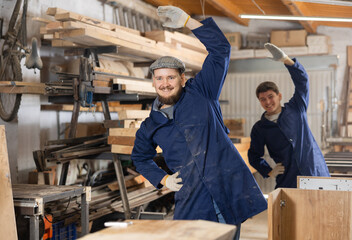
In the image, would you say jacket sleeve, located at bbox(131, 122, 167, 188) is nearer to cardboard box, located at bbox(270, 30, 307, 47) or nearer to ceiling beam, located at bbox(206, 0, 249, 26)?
ceiling beam, located at bbox(206, 0, 249, 26)

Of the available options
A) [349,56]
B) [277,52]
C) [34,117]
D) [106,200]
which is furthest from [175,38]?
[349,56]

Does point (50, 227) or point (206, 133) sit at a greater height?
point (206, 133)

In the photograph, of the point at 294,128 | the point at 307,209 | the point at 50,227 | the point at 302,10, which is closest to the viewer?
the point at 307,209

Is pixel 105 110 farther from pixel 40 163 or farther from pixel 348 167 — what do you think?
pixel 348 167

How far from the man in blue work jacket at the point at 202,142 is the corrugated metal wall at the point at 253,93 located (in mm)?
5705

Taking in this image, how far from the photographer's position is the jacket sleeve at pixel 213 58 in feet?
8.81

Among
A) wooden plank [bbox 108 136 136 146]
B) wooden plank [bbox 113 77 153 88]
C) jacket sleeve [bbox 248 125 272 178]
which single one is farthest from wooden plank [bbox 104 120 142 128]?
jacket sleeve [bbox 248 125 272 178]

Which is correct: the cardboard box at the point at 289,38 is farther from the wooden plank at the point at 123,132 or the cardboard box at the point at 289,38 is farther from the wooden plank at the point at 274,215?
the wooden plank at the point at 274,215

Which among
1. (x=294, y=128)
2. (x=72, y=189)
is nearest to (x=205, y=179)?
(x=294, y=128)

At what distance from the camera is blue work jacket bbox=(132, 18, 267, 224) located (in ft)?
8.49

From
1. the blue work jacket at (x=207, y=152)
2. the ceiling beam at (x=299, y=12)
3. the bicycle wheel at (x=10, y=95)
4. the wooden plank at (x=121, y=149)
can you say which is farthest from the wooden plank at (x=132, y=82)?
the ceiling beam at (x=299, y=12)

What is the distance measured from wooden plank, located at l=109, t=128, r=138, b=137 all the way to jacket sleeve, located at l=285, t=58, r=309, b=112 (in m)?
1.65

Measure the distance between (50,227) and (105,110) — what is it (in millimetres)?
1402

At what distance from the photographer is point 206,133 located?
2.63m
